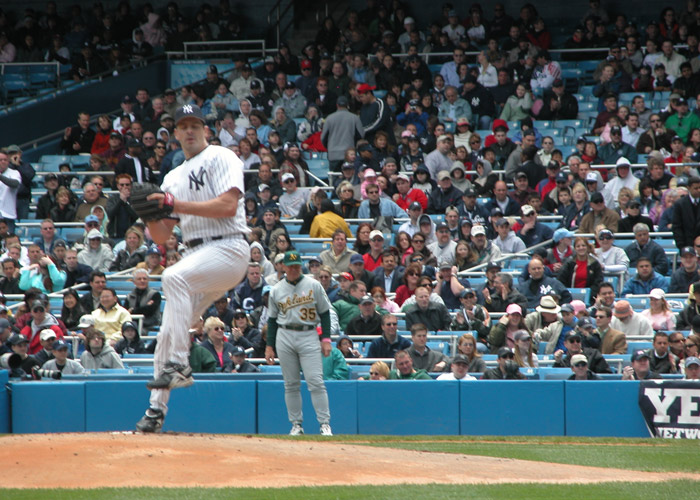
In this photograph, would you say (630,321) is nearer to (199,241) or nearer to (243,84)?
(199,241)

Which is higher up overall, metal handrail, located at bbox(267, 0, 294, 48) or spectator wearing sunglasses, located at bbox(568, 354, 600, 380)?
metal handrail, located at bbox(267, 0, 294, 48)

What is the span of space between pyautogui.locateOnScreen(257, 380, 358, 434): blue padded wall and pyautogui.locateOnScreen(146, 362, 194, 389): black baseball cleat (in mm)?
4818

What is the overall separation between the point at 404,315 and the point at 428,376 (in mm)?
1566

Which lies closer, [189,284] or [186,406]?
[189,284]

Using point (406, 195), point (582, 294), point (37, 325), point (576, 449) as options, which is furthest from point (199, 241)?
point (406, 195)

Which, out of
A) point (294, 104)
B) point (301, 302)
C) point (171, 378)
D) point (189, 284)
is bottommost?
point (171, 378)

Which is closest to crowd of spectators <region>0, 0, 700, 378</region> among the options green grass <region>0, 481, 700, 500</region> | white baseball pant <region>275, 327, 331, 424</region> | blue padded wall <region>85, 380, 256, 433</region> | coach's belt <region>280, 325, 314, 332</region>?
blue padded wall <region>85, 380, 256, 433</region>

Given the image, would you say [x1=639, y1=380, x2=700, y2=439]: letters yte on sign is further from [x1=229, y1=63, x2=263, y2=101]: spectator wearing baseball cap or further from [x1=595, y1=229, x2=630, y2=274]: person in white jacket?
[x1=229, y1=63, x2=263, y2=101]: spectator wearing baseball cap

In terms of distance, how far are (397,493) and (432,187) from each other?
35.5 feet

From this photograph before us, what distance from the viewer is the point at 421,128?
61.2ft

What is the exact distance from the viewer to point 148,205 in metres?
6.22

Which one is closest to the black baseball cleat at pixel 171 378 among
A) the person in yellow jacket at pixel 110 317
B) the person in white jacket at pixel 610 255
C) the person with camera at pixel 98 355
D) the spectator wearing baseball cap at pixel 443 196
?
the person with camera at pixel 98 355

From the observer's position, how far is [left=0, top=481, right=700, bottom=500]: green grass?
18.8 feet

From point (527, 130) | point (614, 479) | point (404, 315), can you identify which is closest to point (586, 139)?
point (527, 130)
